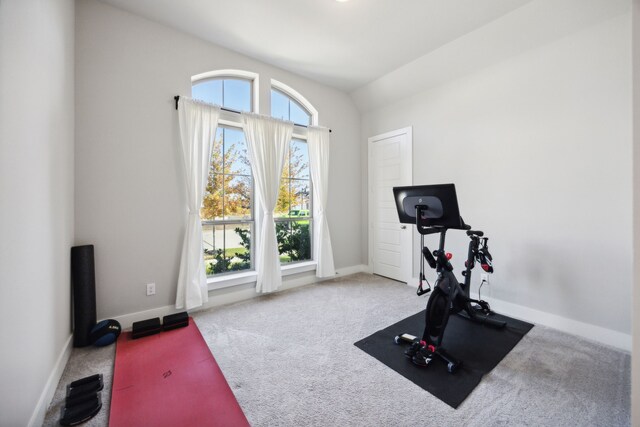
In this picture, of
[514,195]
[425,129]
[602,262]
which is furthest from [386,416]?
[425,129]

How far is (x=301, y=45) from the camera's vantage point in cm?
310

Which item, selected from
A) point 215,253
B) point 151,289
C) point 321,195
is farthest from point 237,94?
point 151,289

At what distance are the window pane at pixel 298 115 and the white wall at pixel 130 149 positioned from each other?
47.3 inches

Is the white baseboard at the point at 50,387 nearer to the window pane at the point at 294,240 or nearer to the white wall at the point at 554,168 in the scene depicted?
the window pane at the point at 294,240

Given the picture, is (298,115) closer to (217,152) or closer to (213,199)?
(217,152)

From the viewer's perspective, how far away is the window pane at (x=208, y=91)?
10.2 feet

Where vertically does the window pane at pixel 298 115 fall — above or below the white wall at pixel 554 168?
above

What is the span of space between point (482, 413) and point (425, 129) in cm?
329

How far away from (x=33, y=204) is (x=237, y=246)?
209cm

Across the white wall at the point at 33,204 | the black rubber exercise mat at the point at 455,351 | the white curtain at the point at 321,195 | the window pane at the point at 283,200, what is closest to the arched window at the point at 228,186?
the window pane at the point at 283,200

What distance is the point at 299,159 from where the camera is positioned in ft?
13.2

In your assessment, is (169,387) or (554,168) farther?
(554,168)

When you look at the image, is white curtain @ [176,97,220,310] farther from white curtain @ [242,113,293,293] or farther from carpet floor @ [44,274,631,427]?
white curtain @ [242,113,293,293]

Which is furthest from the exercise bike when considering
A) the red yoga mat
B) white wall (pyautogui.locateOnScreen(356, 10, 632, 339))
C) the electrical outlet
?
the electrical outlet
